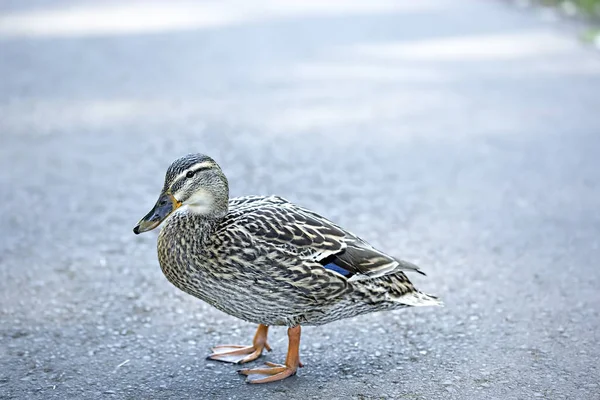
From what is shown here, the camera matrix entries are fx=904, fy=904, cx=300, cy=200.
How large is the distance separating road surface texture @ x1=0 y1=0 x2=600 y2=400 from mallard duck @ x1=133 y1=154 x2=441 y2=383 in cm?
29

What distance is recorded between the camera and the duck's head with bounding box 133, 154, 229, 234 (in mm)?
3750

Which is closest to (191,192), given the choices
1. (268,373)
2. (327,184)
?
(268,373)

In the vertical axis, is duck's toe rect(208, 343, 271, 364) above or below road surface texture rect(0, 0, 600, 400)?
below

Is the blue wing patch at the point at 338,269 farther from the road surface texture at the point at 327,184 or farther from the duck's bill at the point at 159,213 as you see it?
the duck's bill at the point at 159,213

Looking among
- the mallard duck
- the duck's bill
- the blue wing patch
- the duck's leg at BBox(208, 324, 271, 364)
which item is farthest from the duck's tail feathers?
the duck's bill

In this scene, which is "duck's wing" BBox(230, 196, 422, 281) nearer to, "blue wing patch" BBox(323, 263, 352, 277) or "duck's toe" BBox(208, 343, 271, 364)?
"blue wing patch" BBox(323, 263, 352, 277)

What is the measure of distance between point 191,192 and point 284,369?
2.76ft

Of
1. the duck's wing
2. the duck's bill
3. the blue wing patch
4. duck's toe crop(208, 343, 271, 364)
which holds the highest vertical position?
the duck's bill

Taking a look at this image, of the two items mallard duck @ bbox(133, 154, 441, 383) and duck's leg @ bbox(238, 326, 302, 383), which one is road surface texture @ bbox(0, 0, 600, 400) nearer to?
duck's leg @ bbox(238, 326, 302, 383)

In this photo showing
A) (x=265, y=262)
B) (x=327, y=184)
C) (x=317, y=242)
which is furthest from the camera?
(x=327, y=184)

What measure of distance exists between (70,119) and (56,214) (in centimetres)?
264

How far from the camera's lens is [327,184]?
258 inches

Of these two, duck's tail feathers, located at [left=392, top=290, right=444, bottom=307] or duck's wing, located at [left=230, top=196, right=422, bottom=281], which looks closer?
duck's wing, located at [left=230, top=196, right=422, bottom=281]

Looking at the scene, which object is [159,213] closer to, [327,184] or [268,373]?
[268,373]
